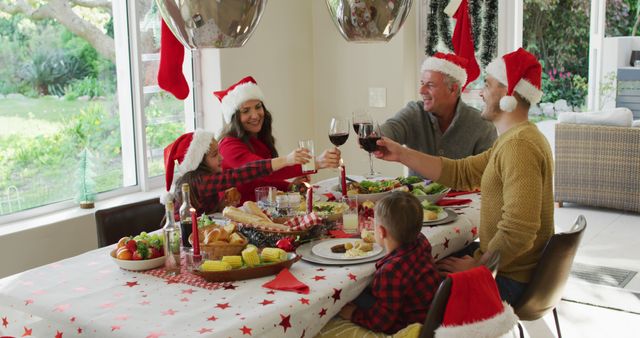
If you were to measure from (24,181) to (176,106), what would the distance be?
44.1 inches

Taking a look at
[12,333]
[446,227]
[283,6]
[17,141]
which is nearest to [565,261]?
[446,227]

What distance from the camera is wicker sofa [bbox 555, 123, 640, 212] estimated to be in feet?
18.4

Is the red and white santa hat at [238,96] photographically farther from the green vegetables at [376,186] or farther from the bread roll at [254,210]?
the bread roll at [254,210]

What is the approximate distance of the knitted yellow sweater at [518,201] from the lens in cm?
239

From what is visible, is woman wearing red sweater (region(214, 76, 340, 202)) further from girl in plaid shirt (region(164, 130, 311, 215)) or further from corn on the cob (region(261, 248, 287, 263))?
corn on the cob (region(261, 248, 287, 263))

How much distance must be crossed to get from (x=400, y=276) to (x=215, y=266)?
53 cm

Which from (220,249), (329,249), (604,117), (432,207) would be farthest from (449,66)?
(604,117)

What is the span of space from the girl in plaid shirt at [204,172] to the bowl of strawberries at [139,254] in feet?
2.17

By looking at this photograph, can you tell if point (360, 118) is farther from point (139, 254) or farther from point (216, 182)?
point (139, 254)

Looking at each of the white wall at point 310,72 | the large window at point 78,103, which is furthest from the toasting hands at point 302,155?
the white wall at point 310,72

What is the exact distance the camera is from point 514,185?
2.41 meters

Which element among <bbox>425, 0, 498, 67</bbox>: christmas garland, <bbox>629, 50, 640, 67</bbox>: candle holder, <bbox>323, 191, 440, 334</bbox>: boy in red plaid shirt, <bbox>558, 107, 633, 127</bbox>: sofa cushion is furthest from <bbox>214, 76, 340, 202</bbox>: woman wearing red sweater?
<bbox>629, 50, 640, 67</bbox>: candle holder

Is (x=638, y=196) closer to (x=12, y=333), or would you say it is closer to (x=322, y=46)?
(x=322, y=46)

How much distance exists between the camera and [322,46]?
197 inches
